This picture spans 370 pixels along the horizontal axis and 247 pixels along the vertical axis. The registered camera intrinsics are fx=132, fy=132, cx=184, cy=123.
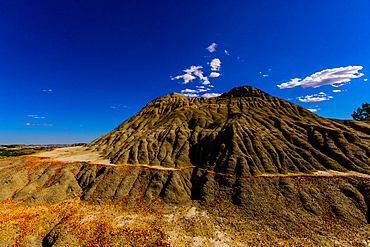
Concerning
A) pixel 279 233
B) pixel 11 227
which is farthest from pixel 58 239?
pixel 279 233

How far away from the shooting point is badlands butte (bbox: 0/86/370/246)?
17.6 meters

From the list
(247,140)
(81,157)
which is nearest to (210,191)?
(247,140)

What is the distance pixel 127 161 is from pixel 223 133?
1100 inches

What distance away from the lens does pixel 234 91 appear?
61594 millimetres

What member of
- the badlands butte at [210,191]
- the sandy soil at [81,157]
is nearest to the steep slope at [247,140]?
the badlands butte at [210,191]

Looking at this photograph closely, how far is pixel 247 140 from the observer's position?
32.7 meters

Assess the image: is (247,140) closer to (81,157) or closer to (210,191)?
(210,191)

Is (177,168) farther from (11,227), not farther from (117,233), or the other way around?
(11,227)

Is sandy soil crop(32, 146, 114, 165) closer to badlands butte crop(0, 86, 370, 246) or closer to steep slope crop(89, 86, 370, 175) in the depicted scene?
badlands butte crop(0, 86, 370, 246)

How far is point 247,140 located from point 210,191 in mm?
15634

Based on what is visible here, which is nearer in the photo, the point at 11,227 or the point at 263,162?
the point at 11,227

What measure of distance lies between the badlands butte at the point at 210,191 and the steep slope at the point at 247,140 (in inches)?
10.5

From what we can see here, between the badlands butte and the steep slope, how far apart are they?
27 centimetres

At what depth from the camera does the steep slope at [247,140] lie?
27.5 m
